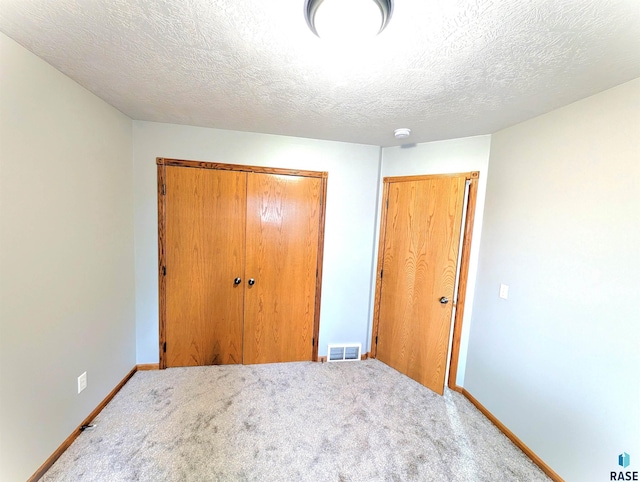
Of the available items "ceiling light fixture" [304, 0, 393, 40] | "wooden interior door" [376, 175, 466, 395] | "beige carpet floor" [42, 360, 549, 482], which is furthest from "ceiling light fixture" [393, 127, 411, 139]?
"beige carpet floor" [42, 360, 549, 482]

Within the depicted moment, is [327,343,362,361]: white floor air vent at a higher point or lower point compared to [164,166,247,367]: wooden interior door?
lower

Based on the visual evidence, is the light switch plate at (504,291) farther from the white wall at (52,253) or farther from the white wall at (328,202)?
the white wall at (52,253)

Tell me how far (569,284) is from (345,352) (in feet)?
6.72

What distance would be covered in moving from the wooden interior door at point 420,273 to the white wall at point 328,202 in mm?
241

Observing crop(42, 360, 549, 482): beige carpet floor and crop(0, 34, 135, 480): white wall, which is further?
crop(42, 360, 549, 482): beige carpet floor

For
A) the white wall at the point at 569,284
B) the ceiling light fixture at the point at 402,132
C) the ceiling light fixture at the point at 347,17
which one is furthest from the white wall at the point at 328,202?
the ceiling light fixture at the point at 347,17

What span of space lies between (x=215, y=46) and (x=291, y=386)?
2.55 m

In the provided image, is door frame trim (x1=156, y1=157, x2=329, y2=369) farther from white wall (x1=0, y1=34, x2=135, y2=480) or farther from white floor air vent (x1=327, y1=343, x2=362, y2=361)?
white floor air vent (x1=327, y1=343, x2=362, y2=361)

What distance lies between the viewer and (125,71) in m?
1.42

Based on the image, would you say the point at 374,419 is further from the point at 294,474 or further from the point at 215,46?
the point at 215,46

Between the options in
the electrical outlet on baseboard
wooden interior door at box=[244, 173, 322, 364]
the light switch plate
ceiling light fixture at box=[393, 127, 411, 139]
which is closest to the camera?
the electrical outlet on baseboard

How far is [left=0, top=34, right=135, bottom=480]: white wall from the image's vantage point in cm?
122

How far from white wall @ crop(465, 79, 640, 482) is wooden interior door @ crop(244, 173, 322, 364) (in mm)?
1644

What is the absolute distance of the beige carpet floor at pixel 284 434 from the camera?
59.9 inches
